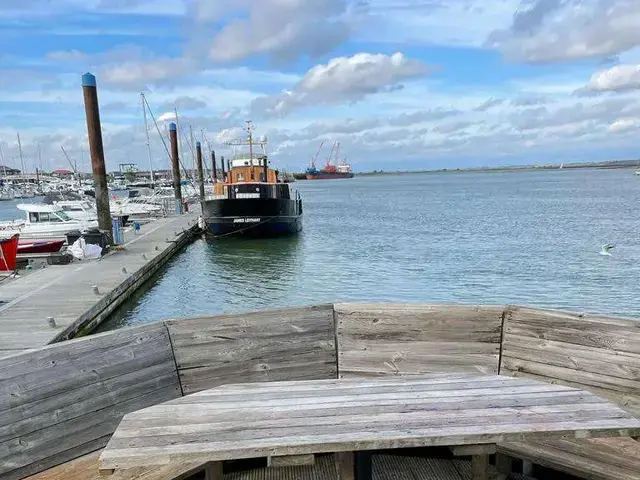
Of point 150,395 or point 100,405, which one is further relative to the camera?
Answer: point 150,395

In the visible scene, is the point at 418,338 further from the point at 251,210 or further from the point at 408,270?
the point at 251,210

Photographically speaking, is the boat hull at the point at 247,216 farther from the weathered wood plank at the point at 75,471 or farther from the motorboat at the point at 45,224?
the weathered wood plank at the point at 75,471

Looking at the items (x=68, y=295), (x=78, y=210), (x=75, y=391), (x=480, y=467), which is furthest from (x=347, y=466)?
(x=78, y=210)

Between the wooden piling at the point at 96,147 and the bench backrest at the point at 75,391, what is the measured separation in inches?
636

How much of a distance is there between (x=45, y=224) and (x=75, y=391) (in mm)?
24413

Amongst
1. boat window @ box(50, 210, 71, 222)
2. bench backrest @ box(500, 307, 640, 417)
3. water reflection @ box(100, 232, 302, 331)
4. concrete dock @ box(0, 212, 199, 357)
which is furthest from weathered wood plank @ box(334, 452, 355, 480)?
boat window @ box(50, 210, 71, 222)

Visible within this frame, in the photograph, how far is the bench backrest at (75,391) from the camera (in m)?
2.87

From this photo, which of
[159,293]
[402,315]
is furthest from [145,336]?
[159,293]

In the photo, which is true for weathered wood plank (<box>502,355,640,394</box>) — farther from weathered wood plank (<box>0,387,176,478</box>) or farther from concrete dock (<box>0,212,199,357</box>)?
concrete dock (<box>0,212,199,357</box>)

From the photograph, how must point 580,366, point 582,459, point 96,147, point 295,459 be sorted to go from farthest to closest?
point 96,147, point 580,366, point 582,459, point 295,459

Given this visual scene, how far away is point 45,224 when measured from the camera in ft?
81.1

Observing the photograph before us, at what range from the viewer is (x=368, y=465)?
111 inches

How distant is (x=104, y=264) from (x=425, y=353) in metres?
13.9

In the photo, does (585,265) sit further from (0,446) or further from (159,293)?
(0,446)
